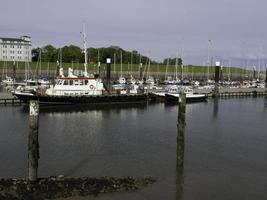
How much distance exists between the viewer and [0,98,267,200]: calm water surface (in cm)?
2055

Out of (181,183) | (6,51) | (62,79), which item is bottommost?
(181,183)

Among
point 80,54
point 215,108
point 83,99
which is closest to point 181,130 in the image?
point 83,99

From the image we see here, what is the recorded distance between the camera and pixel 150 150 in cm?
2802

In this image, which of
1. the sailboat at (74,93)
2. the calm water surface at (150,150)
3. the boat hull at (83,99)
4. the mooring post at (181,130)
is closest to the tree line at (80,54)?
the boat hull at (83,99)

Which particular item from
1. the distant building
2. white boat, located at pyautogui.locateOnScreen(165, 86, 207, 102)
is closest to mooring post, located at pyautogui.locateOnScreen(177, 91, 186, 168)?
white boat, located at pyautogui.locateOnScreen(165, 86, 207, 102)

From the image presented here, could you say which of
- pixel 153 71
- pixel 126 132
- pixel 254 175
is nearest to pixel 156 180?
pixel 254 175

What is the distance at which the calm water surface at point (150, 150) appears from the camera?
67.4 feet

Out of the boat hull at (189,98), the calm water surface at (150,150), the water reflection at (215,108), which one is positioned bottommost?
the calm water surface at (150,150)

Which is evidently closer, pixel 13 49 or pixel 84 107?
pixel 84 107

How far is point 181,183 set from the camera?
2070cm

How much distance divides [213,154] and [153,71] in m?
123

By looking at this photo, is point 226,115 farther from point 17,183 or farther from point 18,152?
point 17,183

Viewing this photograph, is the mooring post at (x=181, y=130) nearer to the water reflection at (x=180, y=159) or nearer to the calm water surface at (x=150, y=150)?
the water reflection at (x=180, y=159)

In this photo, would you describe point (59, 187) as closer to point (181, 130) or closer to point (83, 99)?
point (181, 130)
